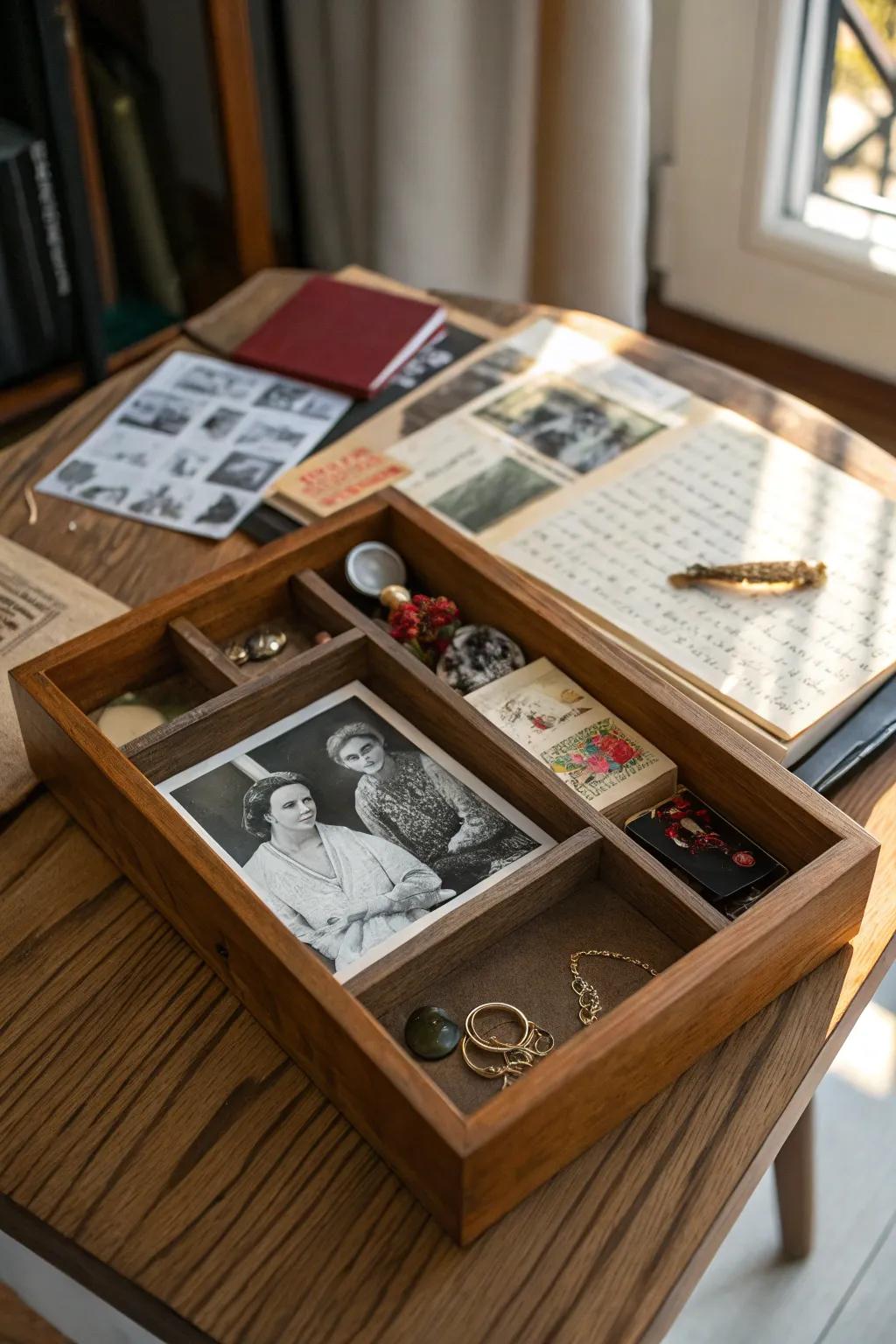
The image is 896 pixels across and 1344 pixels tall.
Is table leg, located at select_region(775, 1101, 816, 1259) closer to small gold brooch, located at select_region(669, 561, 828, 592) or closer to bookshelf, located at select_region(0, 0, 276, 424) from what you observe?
small gold brooch, located at select_region(669, 561, 828, 592)

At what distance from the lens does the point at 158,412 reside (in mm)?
1328

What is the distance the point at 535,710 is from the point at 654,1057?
0.28m

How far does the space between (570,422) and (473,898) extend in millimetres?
602

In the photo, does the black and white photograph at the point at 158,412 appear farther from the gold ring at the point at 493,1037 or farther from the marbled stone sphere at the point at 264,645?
the gold ring at the point at 493,1037

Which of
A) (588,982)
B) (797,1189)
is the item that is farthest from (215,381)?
(797,1189)

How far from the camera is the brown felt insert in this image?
0.79 metres

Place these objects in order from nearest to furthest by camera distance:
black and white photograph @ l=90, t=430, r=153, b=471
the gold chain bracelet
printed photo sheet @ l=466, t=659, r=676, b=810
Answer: the gold chain bracelet
printed photo sheet @ l=466, t=659, r=676, b=810
black and white photograph @ l=90, t=430, r=153, b=471

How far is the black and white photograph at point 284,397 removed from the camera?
4.34ft

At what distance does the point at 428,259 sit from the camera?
2070 mm

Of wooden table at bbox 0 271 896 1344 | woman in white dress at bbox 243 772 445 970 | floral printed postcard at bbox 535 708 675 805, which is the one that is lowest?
wooden table at bbox 0 271 896 1344

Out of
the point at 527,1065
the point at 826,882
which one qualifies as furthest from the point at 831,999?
the point at 527,1065

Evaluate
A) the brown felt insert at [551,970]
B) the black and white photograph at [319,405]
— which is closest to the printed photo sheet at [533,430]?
the black and white photograph at [319,405]

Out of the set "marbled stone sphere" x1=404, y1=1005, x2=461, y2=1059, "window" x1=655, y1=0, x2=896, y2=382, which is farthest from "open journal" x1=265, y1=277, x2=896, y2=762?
"window" x1=655, y1=0, x2=896, y2=382

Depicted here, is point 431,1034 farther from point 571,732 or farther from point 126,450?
point 126,450
